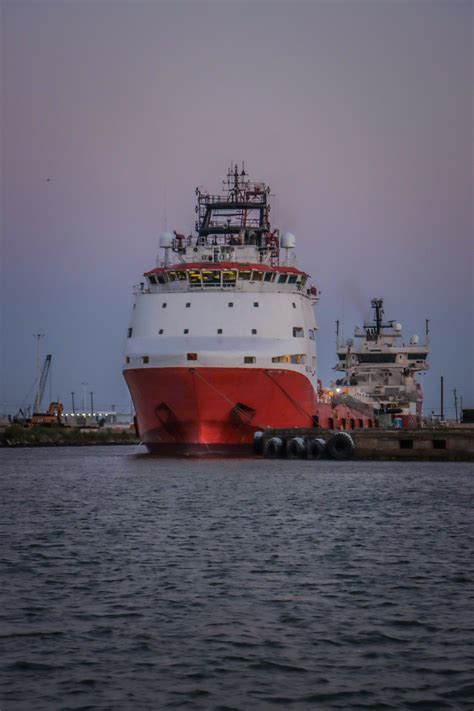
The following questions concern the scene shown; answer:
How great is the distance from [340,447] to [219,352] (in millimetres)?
11133

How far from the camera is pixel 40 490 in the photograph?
50.6 m

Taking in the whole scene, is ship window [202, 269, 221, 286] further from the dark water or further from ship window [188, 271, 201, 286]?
the dark water

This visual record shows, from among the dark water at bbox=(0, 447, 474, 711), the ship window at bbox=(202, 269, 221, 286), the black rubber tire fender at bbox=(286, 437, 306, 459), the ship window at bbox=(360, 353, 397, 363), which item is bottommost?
the dark water at bbox=(0, 447, 474, 711)

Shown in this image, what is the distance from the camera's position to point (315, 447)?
70.6 metres

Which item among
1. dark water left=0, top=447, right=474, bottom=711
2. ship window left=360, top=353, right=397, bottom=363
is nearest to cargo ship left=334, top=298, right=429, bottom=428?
ship window left=360, top=353, right=397, bottom=363

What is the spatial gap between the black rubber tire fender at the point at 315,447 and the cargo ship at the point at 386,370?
102 feet

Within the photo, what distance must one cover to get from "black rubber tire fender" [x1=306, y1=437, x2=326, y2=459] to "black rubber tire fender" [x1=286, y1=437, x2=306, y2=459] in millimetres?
500

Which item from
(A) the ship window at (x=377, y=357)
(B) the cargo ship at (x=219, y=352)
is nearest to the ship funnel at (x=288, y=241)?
(B) the cargo ship at (x=219, y=352)

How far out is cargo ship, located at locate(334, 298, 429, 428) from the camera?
105m

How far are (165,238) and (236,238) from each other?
525 cm

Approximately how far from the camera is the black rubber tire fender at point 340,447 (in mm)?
70938

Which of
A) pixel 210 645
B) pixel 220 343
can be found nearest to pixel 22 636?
pixel 210 645

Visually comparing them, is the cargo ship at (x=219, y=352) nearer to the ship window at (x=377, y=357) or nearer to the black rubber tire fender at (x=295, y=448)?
the black rubber tire fender at (x=295, y=448)

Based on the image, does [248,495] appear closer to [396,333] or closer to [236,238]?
[236,238]
